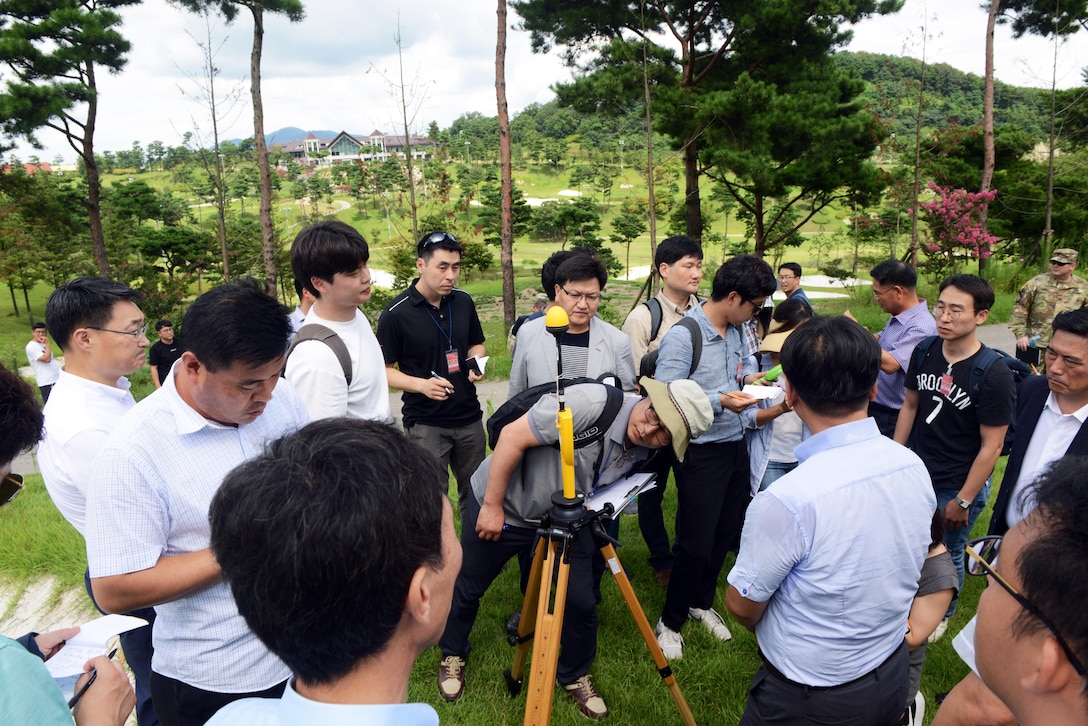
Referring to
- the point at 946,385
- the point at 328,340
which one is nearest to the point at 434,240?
the point at 328,340

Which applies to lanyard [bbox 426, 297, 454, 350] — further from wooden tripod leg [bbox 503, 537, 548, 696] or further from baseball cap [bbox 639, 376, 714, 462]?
baseball cap [bbox 639, 376, 714, 462]

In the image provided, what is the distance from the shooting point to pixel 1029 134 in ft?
69.1

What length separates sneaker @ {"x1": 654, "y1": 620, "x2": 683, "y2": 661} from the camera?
3168mm

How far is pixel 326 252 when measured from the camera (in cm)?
271

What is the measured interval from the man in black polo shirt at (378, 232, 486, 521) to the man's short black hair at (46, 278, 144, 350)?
4.62 ft

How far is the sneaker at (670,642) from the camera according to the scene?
125 inches

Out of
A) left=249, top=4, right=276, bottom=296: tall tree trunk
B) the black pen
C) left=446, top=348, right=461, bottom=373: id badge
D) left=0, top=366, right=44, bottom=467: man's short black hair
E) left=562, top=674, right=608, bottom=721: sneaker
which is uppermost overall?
left=249, top=4, right=276, bottom=296: tall tree trunk

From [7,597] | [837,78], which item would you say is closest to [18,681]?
[7,597]

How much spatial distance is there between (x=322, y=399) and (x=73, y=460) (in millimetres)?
827

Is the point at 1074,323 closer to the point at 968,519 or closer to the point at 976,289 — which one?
the point at 976,289

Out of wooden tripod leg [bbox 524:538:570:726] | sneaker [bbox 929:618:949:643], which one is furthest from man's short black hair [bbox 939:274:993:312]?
wooden tripod leg [bbox 524:538:570:726]

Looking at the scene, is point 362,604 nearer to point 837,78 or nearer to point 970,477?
point 970,477

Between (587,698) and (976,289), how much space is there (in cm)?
277

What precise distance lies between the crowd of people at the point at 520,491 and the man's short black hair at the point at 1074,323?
1 cm
